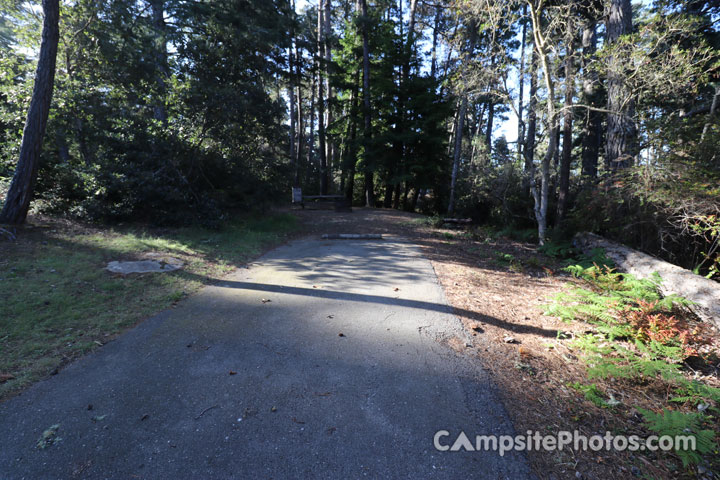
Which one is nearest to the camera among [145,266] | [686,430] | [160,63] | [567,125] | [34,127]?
[686,430]

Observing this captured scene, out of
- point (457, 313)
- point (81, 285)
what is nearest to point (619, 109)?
point (457, 313)

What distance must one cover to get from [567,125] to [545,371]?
27.7ft

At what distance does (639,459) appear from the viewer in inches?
79.9

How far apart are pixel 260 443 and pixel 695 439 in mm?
2934

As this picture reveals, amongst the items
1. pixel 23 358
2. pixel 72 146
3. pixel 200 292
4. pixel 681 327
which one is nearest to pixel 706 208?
pixel 681 327

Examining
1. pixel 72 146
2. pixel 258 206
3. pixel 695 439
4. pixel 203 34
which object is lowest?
pixel 695 439

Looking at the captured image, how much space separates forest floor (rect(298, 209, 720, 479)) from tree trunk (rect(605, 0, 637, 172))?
4.34m

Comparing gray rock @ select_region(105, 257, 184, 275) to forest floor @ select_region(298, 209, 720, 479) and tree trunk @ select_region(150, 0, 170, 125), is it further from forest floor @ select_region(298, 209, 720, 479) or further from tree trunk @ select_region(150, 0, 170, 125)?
tree trunk @ select_region(150, 0, 170, 125)

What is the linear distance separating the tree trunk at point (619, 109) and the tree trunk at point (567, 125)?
0.84 meters

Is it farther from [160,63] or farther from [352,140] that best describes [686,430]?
[352,140]

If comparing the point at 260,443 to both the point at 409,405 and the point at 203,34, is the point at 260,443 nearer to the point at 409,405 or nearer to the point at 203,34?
the point at 409,405

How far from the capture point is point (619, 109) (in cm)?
790

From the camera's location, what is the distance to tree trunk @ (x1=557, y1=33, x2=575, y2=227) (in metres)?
7.88

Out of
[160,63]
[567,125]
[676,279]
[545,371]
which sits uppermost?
[160,63]
